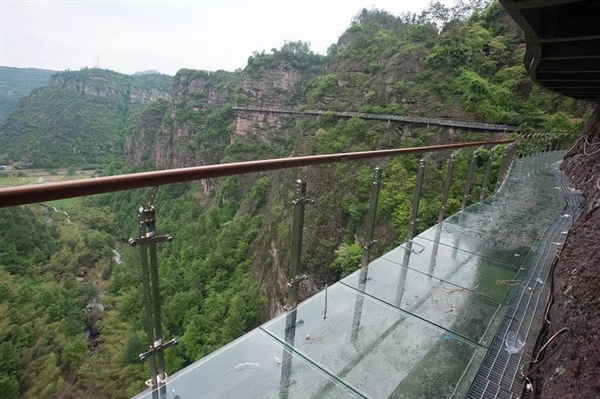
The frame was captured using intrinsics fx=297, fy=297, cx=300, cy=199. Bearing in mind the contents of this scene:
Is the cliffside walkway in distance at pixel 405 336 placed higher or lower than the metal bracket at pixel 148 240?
lower

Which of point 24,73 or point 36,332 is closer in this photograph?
point 36,332

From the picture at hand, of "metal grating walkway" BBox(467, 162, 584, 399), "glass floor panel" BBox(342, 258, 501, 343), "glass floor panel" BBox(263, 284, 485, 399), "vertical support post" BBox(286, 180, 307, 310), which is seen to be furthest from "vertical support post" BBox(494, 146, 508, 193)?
"vertical support post" BBox(286, 180, 307, 310)

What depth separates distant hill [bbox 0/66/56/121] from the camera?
212ft

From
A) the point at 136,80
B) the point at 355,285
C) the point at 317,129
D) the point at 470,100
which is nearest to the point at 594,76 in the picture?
the point at 355,285

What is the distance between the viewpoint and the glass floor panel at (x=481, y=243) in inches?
86.0

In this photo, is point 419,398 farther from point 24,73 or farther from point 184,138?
point 24,73

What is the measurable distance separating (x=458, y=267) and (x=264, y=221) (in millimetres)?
18699

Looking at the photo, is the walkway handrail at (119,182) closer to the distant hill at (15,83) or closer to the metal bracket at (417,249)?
the metal bracket at (417,249)

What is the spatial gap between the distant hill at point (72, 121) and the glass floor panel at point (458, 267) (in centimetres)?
5673

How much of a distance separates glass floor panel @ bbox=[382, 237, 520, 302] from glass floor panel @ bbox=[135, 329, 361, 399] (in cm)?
113

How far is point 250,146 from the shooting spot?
33188mm

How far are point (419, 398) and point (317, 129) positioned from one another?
69.1 ft

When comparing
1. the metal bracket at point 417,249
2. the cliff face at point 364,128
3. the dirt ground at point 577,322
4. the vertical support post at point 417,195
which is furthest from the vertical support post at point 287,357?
the cliff face at point 364,128

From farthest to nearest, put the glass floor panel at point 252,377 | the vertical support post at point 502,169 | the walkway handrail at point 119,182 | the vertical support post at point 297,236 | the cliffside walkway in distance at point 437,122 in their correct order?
the cliffside walkway in distance at point 437,122 → the vertical support post at point 502,169 → the vertical support post at point 297,236 → the glass floor panel at point 252,377 → the walkway handrail at point 119,182
